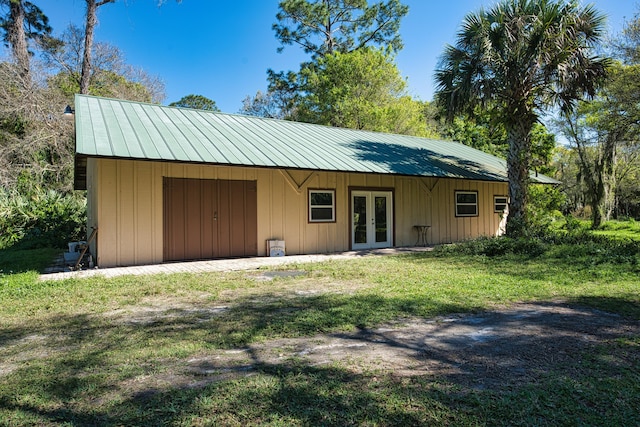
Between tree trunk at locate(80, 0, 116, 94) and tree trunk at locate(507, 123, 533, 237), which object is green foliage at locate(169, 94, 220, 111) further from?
tree trunk at locate(507, 123, 533, 237)

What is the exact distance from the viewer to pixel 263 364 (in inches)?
132

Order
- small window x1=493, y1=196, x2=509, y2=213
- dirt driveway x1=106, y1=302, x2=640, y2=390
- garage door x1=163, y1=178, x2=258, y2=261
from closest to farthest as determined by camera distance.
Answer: dirt driveway x1=106, y1=302, x2=640, y2=390 < garage door x1=163, y1=178, x2=258, y2=261 < small window x1=493, y1=196, x2=509, y2=213

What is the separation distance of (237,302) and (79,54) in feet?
78.4

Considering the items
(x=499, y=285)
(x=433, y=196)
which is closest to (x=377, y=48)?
(x=433, y=196)

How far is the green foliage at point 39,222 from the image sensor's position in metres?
14.0

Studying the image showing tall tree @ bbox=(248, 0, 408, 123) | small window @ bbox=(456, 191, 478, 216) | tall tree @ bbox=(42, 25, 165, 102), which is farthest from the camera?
tall tree @ bbox=(248, 0, 408, 123)

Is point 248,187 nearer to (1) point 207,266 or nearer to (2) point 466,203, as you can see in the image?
(1) point 207,266

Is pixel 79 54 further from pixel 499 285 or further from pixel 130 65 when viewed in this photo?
pixel 499 285

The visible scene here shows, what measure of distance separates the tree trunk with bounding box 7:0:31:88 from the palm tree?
757 inches

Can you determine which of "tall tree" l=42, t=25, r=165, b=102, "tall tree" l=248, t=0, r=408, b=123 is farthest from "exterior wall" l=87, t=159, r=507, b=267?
"tall tree" l=248, t=0, r=408, b=123

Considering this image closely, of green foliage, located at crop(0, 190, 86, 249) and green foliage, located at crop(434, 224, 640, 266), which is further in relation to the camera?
green foliage, located at crop(0, 190, 86, 249)

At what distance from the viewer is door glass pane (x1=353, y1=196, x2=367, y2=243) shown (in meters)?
12.8

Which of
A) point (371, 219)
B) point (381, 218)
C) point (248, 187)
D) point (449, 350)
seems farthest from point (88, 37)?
point (449, 350)

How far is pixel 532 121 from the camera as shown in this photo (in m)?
12.7
